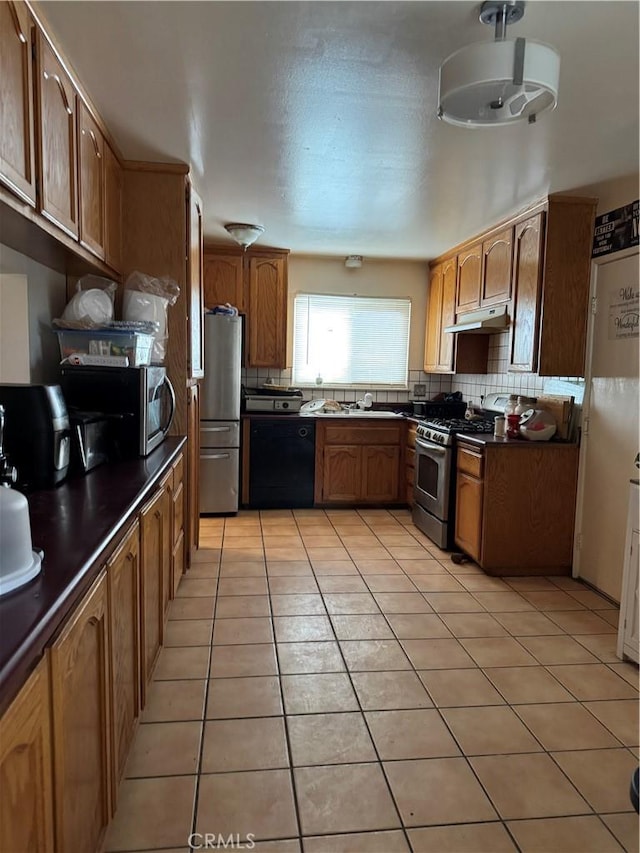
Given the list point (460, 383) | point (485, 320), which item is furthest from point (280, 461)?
point (485, 320)

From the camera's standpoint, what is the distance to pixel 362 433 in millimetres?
4750

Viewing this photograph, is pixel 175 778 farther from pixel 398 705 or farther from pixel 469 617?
pixel 469 617

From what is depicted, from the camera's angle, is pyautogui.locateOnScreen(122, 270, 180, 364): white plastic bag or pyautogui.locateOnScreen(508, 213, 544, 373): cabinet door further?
pyautogui.locateOnScreen(508, 213, 544, 373): cabinet door

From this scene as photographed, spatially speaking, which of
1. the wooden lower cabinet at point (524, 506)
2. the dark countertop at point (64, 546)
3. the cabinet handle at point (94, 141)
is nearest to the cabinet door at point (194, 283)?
the cabinet handle at point (94, 141)

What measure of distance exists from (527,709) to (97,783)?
5.01 feet

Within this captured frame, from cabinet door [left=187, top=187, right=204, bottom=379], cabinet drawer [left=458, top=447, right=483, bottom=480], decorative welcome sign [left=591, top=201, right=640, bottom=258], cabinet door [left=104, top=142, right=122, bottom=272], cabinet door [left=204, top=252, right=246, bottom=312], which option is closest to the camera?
cabinet door [left=104, top=142, right=122, bottom=272]

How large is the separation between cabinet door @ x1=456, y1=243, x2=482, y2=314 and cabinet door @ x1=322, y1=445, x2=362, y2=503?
1.49 metres

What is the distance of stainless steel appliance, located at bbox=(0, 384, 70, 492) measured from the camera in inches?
68.1

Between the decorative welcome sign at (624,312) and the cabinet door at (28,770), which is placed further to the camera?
the decorative welcome sign at (624,312)

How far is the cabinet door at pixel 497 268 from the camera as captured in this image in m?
3.62

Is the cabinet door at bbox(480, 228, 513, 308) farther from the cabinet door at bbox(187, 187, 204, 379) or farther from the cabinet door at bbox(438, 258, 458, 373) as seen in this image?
the cabinet door at bbox(187, 187, 204, 379)

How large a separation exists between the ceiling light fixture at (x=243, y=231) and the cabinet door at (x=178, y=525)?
6.31ft

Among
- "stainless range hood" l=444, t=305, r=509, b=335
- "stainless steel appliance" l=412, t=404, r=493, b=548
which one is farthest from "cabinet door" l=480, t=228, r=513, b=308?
"stainless steel appliance" l=412, t=404, r=493, b=548

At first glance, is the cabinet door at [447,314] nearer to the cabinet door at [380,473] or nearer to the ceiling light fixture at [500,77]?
the cabinet door at [380,473]
